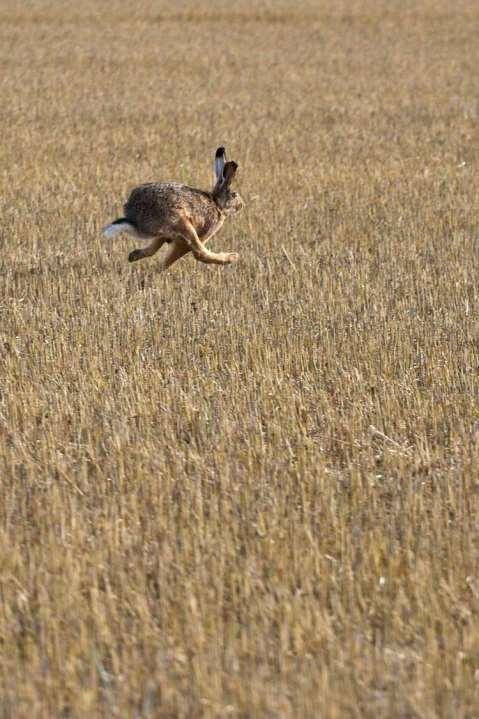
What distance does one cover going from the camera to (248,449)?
17.6ft

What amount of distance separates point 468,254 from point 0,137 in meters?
8.67

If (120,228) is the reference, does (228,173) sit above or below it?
above

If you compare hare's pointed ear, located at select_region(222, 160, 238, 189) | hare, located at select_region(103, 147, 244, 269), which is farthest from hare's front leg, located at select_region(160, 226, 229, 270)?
hare's pointed ear, located at select_region(222, 160, 238, 189)

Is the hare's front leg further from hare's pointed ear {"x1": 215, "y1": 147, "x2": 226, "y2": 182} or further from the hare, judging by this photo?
hare's pointed ear {"x1": 215, "y1": 147, "x2": 226, "y2": 182}

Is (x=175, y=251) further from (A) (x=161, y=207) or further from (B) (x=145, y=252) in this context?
(A) (x=161, y=207)

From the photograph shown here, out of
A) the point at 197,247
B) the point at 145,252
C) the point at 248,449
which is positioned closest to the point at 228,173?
the point at 197,247

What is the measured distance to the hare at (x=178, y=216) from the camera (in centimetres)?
862

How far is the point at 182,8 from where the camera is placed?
1517 inches

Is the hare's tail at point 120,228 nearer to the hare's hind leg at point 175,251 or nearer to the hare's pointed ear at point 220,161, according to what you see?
the hare's hind leg at point 175,251

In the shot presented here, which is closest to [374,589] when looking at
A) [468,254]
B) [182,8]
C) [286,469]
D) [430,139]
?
[286,469]

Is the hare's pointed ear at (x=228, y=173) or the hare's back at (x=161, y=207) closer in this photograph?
the hare's back at (x=161, y=207)

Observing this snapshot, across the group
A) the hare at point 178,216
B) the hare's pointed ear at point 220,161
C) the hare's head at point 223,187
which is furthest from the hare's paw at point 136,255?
the hare's pointed ear at point 220,161

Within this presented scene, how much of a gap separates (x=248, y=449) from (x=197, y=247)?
3659 mm

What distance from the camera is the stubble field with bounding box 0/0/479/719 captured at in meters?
3.55
